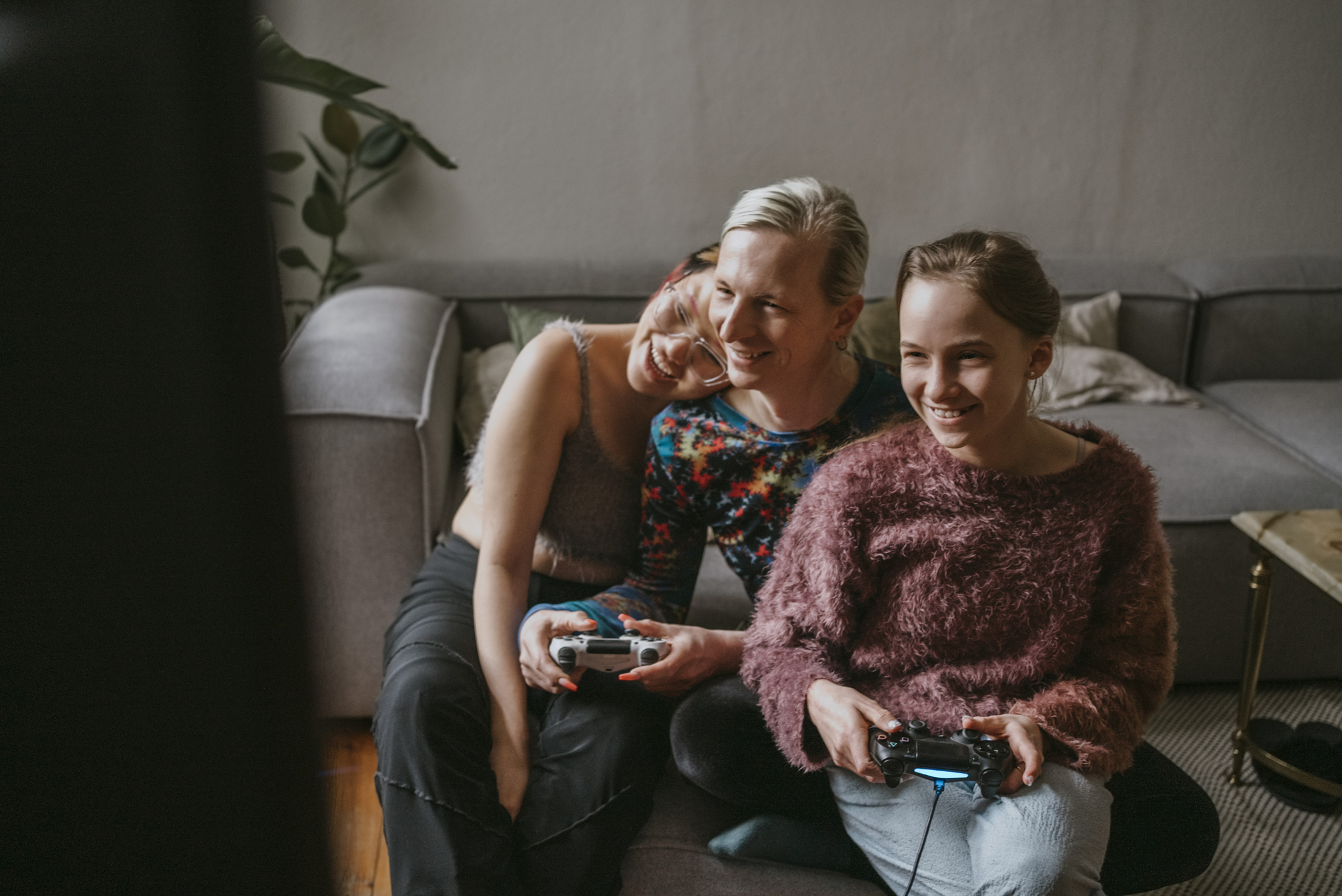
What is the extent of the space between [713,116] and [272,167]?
229cm

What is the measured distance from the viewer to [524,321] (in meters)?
1.89

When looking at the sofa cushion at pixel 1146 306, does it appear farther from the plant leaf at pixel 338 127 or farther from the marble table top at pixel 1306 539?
the plant leaf at pixel 338 127

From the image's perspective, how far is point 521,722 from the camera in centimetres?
100

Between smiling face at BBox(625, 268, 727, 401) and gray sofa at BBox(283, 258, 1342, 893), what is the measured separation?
0.38m

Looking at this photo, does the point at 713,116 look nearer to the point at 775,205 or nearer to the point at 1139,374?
the point at 1139,374

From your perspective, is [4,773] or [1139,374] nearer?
[4,773]

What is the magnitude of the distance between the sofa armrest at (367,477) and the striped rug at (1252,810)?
45.1 inches

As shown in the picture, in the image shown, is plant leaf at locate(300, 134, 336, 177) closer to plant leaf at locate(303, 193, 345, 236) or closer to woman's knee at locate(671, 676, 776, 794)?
plant leaf at locate(303, 193, 345, 236)

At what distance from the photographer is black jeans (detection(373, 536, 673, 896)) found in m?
0.88

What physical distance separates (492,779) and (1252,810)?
1.15 metres

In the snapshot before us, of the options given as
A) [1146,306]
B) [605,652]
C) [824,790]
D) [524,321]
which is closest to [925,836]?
[824,790]

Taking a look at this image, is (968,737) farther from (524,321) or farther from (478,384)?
→ (524,321)

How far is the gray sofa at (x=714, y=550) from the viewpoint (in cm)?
138

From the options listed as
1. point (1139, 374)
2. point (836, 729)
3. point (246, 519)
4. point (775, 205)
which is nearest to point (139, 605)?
point (246, 519)
